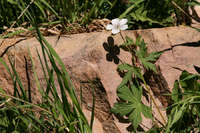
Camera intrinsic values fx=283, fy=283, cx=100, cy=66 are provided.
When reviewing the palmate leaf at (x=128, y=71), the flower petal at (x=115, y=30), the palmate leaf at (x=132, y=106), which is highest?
the flower petal at (x=115, y=30)

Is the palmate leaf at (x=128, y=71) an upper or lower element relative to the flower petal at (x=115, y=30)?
lower

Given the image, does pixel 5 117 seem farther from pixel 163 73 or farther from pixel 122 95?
pixel 163 73

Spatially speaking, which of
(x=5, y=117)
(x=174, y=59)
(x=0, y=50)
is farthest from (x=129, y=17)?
(x=5, y=117)


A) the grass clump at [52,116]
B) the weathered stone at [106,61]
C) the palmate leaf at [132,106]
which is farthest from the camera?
the weathered stone at [106,61]

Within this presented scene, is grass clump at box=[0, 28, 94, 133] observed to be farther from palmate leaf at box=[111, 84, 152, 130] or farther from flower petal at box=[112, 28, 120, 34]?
flower petal at box=[112, 28, 120, 34]

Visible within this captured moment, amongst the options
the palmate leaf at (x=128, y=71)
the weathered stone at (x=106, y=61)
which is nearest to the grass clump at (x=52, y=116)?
the weathered stone at (x=106, y=61)

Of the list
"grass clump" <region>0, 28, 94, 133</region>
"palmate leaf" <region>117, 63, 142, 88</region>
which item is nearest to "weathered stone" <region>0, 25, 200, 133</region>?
"palmate leaf" <region>117, 63, 142, 88</region>

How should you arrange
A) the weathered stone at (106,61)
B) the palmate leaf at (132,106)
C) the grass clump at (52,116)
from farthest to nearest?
the weathered stone at (106,61), the palmate leaf at (132,106), the grass clump at (52,116)

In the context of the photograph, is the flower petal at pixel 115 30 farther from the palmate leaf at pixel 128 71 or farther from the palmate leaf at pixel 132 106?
the palmate leaf at pixel 132 106
